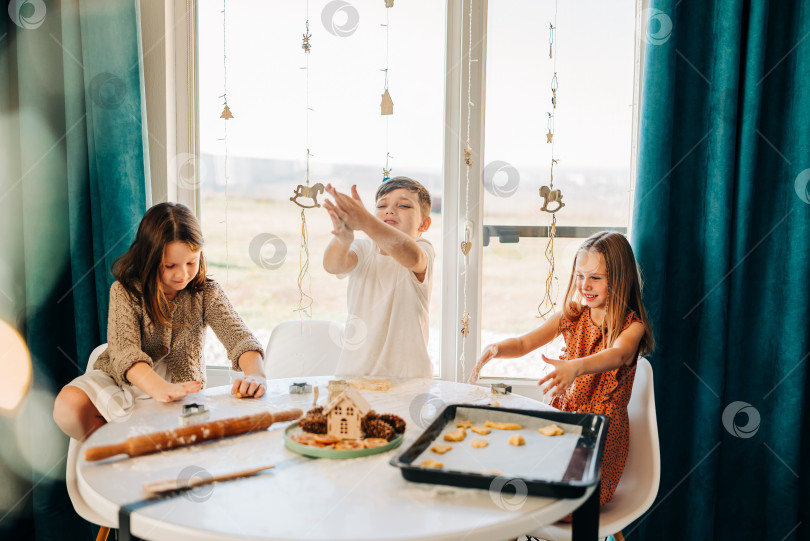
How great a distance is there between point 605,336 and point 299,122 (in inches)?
49.0

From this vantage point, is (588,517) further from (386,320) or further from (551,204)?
(551,204)

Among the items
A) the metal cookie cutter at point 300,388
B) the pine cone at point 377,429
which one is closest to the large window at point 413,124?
the metal cookie cutter at point 300,388

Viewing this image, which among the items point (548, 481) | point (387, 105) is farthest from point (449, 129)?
point (548, 481)

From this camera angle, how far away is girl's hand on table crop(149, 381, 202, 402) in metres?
1.40

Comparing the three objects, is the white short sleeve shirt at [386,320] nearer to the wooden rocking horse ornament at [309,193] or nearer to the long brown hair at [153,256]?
the wooden rocking horse ornament at [309,193]

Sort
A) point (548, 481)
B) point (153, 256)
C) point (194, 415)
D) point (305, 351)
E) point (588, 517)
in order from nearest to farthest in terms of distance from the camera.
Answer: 1. point (548, 481)
2. point (588, 517)
3. point (194, 415)
4. point (153, 256)
5. point (305, 351)

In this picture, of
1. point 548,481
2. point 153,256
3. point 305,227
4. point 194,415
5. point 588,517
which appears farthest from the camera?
point 305,227

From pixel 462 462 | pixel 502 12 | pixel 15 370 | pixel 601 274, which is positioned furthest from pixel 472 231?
pixel 15 370

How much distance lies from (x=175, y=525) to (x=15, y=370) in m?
1.52

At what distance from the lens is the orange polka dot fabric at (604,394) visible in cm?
157

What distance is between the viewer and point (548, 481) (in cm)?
90

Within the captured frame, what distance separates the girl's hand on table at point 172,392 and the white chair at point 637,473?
0.84 m

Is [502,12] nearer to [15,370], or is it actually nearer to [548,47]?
[548,47]

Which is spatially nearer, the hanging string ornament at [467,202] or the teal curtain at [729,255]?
the teal curtain at [729,255]
